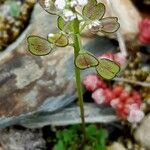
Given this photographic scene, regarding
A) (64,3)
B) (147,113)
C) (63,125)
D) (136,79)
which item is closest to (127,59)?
(136,79)

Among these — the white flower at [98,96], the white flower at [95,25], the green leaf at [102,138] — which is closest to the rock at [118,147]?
the green leaf at [102,138]

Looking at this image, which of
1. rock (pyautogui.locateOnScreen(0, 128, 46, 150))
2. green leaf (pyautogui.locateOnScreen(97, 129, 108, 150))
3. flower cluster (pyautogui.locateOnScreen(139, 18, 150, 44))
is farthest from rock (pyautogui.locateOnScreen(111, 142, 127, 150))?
flower cluster (pyautogui.locateOnScreen(139, 18, 150, 44))

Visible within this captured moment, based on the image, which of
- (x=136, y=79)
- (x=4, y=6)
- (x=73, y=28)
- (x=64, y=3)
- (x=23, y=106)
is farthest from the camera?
(x=4, y=6)

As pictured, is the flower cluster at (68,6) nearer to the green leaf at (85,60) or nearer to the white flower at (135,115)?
the green leaf at (85,60)

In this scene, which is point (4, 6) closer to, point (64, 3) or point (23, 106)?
point (23, 106)

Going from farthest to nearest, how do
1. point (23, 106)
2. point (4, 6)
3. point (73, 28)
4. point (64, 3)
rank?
point (4, 6), point (23, 106), point (73, 28), point (64, 3)

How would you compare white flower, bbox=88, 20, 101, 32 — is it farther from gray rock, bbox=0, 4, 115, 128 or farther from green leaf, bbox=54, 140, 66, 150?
green leaf, bbox=54, 140, 66, 150

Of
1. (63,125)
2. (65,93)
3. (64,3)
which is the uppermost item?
(64,3)
